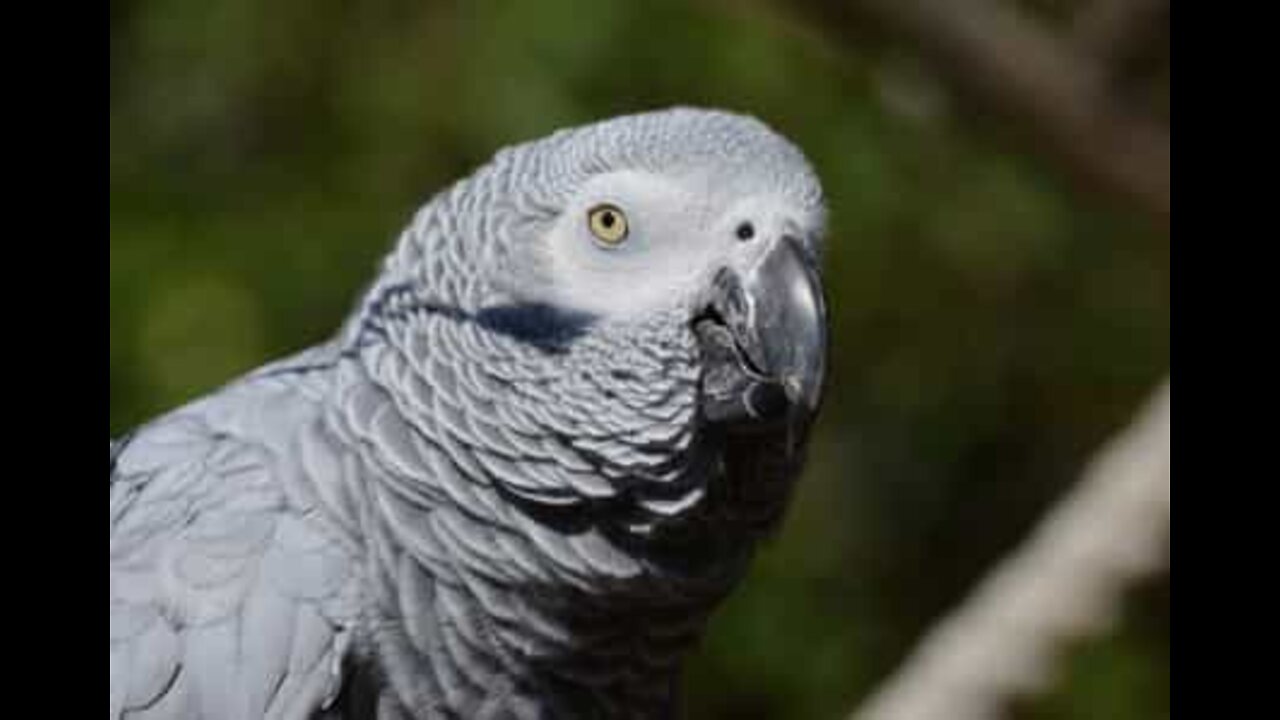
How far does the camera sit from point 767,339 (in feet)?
3.80

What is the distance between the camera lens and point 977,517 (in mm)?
3207

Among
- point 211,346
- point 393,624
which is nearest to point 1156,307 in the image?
point 211,346

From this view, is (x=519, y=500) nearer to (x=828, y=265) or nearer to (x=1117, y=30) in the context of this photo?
(x=1117, y=30)

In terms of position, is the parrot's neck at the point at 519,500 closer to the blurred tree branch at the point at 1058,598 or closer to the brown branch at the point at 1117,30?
the blurred tree branch at the point at 1058,598

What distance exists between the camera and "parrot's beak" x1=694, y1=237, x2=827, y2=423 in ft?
3.80

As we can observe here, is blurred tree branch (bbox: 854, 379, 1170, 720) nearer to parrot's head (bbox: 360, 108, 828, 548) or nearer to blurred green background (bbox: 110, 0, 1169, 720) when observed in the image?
blurred green background (bbox: 110, 0, 1169, 720)

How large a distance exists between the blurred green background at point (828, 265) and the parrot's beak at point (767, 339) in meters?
1.65

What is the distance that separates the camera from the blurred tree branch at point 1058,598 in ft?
6.71

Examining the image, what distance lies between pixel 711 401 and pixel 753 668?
6.02 ft

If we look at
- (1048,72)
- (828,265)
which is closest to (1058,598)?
(1048,72)

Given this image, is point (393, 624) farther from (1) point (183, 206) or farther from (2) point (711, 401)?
(1) point (183, 206)

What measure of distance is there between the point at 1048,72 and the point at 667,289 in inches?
43.6

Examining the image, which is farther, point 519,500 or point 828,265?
point 828,265

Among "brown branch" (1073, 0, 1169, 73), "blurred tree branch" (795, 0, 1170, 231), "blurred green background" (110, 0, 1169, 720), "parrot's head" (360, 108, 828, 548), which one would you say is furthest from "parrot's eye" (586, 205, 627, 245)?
"blurred green background" (110, 0, 1169, 720)
